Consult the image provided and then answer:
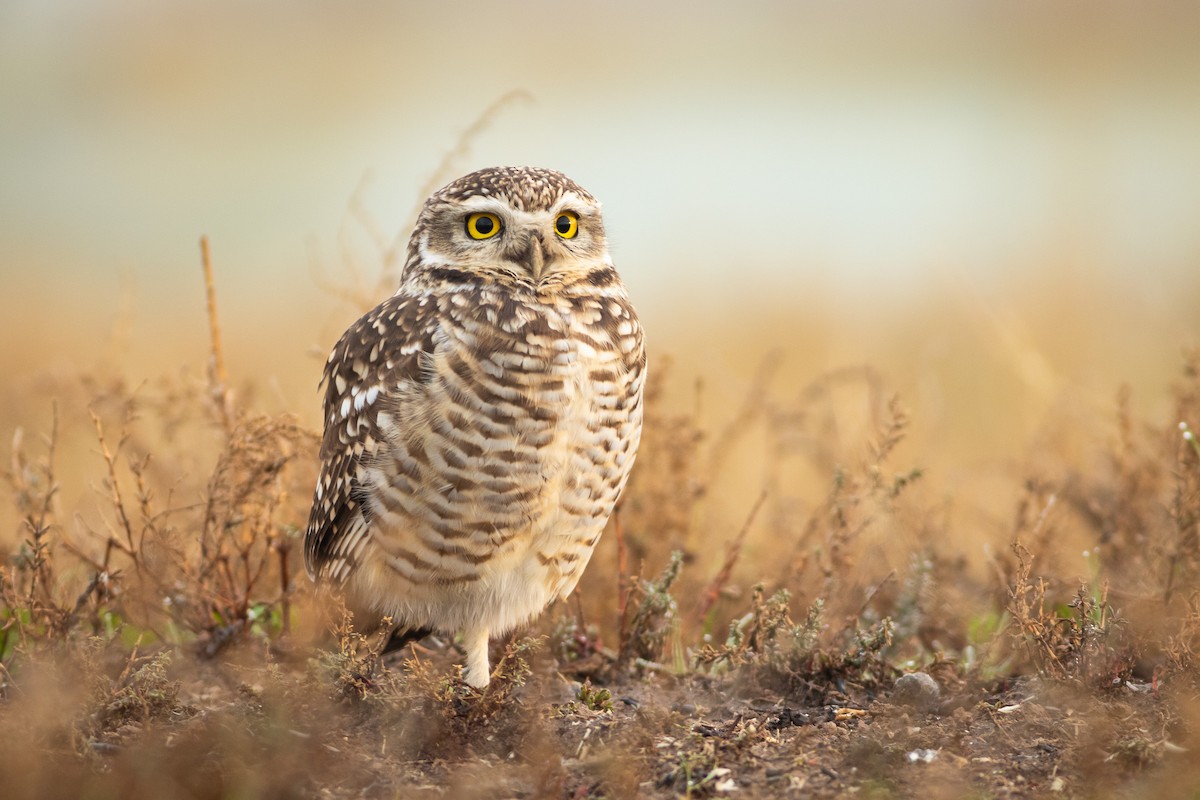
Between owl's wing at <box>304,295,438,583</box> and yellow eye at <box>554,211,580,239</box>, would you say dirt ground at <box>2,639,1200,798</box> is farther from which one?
yellow eye at <box>554,211,580,239</box>

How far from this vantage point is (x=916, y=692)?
3371mm

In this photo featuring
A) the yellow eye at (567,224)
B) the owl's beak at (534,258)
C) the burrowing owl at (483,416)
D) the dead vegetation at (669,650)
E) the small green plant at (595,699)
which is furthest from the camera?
the yellow eye at (567,224)

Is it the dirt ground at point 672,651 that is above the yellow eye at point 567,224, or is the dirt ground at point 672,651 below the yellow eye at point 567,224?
below

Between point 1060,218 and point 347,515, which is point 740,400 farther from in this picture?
point 1060,218

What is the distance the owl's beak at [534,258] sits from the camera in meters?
3.55

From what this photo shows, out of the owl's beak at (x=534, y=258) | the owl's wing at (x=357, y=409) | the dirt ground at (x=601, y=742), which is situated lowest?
the dirt ground at (x=601, y=742)

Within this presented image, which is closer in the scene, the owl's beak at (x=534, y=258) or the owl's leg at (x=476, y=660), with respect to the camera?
the owl's beak at (x=534, y=258)

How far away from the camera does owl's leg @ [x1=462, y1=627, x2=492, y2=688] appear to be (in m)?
3.77

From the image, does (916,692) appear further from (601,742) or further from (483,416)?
(483,416)

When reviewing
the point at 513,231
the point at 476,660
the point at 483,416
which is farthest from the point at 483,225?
the point at 476,660

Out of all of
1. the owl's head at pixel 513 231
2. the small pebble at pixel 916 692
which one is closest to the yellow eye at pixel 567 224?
the owl's head at pixel 513 231

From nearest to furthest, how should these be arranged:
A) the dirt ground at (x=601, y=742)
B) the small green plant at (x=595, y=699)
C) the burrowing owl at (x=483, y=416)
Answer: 1. the dirt ground at (x=601, y=742)
2. the burrowing owl at (x=483, y=416)
3. the small green plant at (x=595, y=699)

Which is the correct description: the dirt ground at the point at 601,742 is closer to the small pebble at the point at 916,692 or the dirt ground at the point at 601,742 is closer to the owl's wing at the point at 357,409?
the small pebble at the point at 916,692

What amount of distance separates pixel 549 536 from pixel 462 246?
3.17ft
